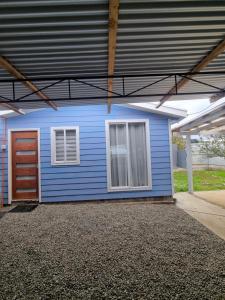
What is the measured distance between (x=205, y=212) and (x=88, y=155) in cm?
367

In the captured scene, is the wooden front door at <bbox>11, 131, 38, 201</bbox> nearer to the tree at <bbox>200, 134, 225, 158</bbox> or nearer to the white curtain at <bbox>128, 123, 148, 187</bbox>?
the white curtain at <bbox>128, 123, 148, 187</bbox>

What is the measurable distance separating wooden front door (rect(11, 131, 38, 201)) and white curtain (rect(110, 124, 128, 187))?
235cm

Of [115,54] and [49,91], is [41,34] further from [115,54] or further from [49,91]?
[49,91]

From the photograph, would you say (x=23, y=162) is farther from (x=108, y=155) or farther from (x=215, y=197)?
(x=215, y=197)

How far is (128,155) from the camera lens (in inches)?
325

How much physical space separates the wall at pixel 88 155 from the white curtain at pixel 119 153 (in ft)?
0.95

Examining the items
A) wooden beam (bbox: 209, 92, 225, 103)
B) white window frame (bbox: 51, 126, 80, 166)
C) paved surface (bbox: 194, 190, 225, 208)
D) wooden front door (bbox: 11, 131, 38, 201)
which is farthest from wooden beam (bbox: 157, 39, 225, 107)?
wooden front door (bbox: 11, 131, 38, 201)

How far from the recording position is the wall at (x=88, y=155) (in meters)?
8.05

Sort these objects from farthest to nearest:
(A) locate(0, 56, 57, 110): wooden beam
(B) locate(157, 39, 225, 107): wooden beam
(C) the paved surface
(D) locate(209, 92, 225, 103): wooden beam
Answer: (C) the paved surface < (D) locate(209, 92, 225, 103): wooden beam < (A) locate(0, 56, 57, 110): wooden beam < (B) locate(157, 39, 225, 107): wooden beam

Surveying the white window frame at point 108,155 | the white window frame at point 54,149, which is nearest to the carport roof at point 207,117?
the white window frame at point 108,155

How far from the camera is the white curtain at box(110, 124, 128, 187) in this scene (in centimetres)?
818

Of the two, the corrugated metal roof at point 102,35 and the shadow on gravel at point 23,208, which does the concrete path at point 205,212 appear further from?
the shadow on gravel at point 23,208

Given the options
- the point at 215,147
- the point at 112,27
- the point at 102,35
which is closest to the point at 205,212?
the point at 102,35

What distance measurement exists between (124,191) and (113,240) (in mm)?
3568
